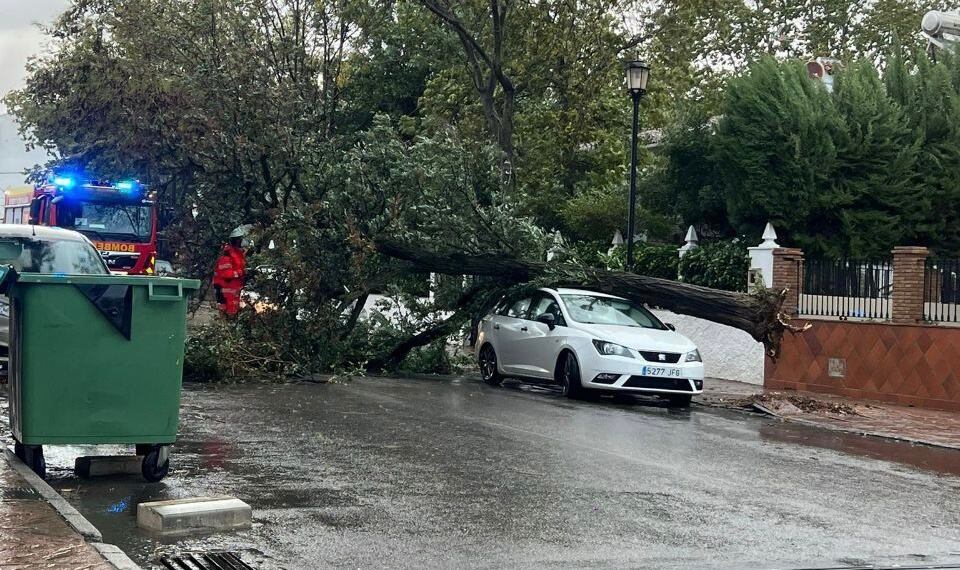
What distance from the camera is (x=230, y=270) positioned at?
1973 cm

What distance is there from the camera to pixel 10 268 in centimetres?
851

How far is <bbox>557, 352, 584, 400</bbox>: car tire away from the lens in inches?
666

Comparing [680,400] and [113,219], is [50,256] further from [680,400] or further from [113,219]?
[113,219]

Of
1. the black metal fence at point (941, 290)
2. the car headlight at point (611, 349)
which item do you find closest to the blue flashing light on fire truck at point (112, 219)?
the car headlight at point (611, 349)

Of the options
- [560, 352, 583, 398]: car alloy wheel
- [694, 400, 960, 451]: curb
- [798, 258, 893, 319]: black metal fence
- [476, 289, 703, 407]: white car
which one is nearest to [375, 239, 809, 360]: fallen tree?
[476, 289, 703, 407]: white car

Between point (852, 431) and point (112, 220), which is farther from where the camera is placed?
point (112, 220)

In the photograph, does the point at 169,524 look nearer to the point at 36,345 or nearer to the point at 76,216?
the point at 36,345

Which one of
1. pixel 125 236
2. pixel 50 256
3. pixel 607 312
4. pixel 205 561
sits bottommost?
pixel 205 561

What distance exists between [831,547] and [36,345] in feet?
17.5

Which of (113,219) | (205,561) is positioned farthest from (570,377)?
(113,219)

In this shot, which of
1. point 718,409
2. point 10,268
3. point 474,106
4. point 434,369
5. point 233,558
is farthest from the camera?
point 474,106

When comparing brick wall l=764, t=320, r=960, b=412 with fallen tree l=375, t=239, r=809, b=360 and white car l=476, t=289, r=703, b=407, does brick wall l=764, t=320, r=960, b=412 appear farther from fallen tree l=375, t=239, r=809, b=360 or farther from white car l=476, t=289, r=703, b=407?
white car l=476, t=289, r=703, b=407

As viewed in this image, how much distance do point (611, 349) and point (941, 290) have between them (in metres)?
5.44

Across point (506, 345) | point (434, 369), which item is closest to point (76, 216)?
point (434, 369)
